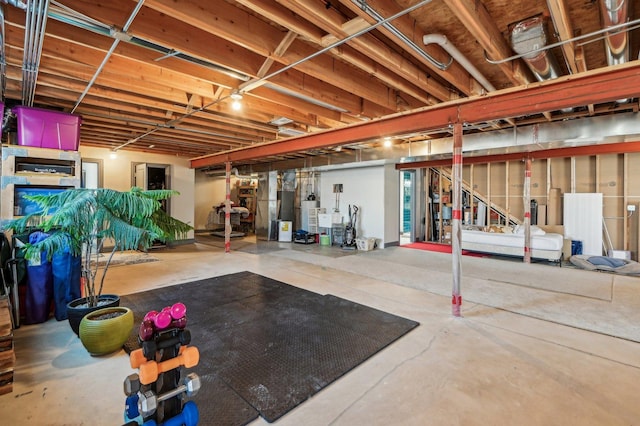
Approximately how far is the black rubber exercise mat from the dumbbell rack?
1.67 ft

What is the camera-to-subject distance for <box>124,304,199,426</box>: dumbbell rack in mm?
1273

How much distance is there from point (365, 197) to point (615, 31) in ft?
21.3

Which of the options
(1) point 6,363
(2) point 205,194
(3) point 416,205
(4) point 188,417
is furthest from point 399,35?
(2) point 205,194

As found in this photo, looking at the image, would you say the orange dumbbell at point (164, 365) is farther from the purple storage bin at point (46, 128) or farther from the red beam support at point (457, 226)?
the purple storage bin at point (46, 128)

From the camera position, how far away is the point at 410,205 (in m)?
9.28

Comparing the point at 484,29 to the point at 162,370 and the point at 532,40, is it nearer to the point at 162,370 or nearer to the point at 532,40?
the point at 532,40

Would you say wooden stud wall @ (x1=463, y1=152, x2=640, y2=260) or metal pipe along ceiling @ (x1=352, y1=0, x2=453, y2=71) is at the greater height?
metal pipe along ceiling @ (x1=352, y1=0, x2=453, y2=71)

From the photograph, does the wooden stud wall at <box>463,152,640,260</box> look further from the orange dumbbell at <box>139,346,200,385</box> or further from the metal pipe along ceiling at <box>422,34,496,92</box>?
the orange dumbbell at <box>139,346,200,385</box>

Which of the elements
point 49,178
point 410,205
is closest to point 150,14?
point 49,178

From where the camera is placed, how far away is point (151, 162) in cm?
826

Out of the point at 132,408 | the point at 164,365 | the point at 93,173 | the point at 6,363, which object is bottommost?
the point at 6,363

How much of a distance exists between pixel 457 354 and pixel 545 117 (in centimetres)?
401

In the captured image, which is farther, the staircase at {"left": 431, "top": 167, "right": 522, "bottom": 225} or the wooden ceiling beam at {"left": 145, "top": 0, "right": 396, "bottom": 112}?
the staircase at {"left": 431, "top": 167, "right": 522, "bottom": 225}

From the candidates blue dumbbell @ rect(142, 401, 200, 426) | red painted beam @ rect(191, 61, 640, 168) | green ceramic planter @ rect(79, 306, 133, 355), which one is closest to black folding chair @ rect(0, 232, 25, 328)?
green ceramic planter @ rect(79, 306, 133, 355)
